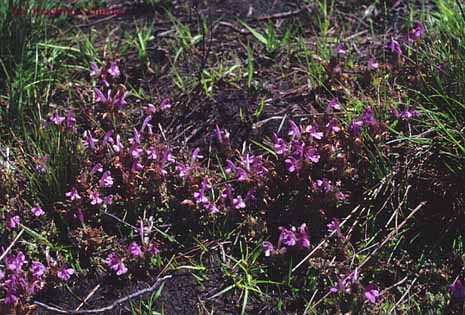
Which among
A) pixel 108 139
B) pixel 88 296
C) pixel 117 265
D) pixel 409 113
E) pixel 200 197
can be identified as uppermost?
pixel 409 113

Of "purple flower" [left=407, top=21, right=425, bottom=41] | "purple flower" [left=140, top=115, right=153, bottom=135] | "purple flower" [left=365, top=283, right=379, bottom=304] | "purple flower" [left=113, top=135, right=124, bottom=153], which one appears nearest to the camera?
"purple flower" [left=365, top=283, right=379, bottom=304]

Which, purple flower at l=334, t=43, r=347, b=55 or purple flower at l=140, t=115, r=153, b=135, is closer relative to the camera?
purple flower at l=140, t=115, r=153, b=135

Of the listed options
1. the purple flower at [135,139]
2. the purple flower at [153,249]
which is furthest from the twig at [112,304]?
the purple flower at [135,139]

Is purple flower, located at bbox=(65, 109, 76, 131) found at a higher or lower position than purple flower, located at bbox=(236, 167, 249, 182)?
higher

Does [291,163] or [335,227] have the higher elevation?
[291,163]

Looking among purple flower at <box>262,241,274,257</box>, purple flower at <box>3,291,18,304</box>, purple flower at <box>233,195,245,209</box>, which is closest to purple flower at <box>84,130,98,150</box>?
purple flower at <box>233,195,245,209</box>

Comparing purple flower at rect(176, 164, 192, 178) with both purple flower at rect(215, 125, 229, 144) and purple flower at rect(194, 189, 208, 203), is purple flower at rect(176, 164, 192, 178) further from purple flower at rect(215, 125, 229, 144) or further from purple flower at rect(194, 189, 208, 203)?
purple flower at rect(215, 125, 229, 144)

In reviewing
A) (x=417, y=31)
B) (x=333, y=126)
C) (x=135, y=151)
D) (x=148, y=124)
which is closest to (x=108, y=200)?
(x=135, y=151)

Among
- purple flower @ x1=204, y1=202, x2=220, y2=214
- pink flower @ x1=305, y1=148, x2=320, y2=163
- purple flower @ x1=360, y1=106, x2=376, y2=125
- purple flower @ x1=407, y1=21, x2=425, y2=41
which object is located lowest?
purple flower @ x1=204, y1=202, x2=220, y2=214

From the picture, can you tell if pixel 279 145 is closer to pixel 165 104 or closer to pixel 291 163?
pixel 291 163

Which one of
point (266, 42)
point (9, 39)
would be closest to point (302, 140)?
point (266, 42)
